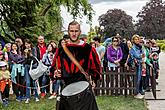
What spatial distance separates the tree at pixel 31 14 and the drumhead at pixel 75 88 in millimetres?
11730

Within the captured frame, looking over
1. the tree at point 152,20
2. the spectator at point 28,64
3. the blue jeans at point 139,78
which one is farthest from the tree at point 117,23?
the spectator at point 28,64

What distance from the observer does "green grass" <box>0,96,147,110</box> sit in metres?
9.30

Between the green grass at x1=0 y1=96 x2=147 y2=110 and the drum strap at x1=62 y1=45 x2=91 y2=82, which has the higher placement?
the drum strap at x1=62 y1=45 x2=91 y2=82

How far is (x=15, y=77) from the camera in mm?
10727

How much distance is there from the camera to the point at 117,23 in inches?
3241

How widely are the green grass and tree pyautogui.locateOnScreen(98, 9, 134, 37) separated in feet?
218

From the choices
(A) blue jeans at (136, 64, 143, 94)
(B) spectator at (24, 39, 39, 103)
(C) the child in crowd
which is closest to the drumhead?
(C) the child in crowd

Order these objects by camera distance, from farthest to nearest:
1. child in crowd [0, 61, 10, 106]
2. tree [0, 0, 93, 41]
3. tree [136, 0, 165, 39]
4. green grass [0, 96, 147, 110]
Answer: tree [136, 0, 165, 39] < tree [0, 0, 93, 41] < child in crowd [0, 61, 10, 106] < green grass [0, 96, 147, 110]

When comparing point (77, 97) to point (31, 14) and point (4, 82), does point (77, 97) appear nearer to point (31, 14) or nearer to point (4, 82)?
point (4, 82)

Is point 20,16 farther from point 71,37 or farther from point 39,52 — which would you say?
point 71,37

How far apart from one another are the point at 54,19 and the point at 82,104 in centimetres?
1589

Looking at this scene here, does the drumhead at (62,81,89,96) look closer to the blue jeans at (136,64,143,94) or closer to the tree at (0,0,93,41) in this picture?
the blue jeans at (136,64,143,94)

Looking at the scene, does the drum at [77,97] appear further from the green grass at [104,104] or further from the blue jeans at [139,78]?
the blue jeans at [139,78]

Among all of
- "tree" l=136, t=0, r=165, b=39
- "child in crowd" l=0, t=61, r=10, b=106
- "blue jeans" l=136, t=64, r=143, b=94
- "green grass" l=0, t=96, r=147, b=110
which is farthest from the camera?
"tree" l=136, t=0, r=165, b=39
